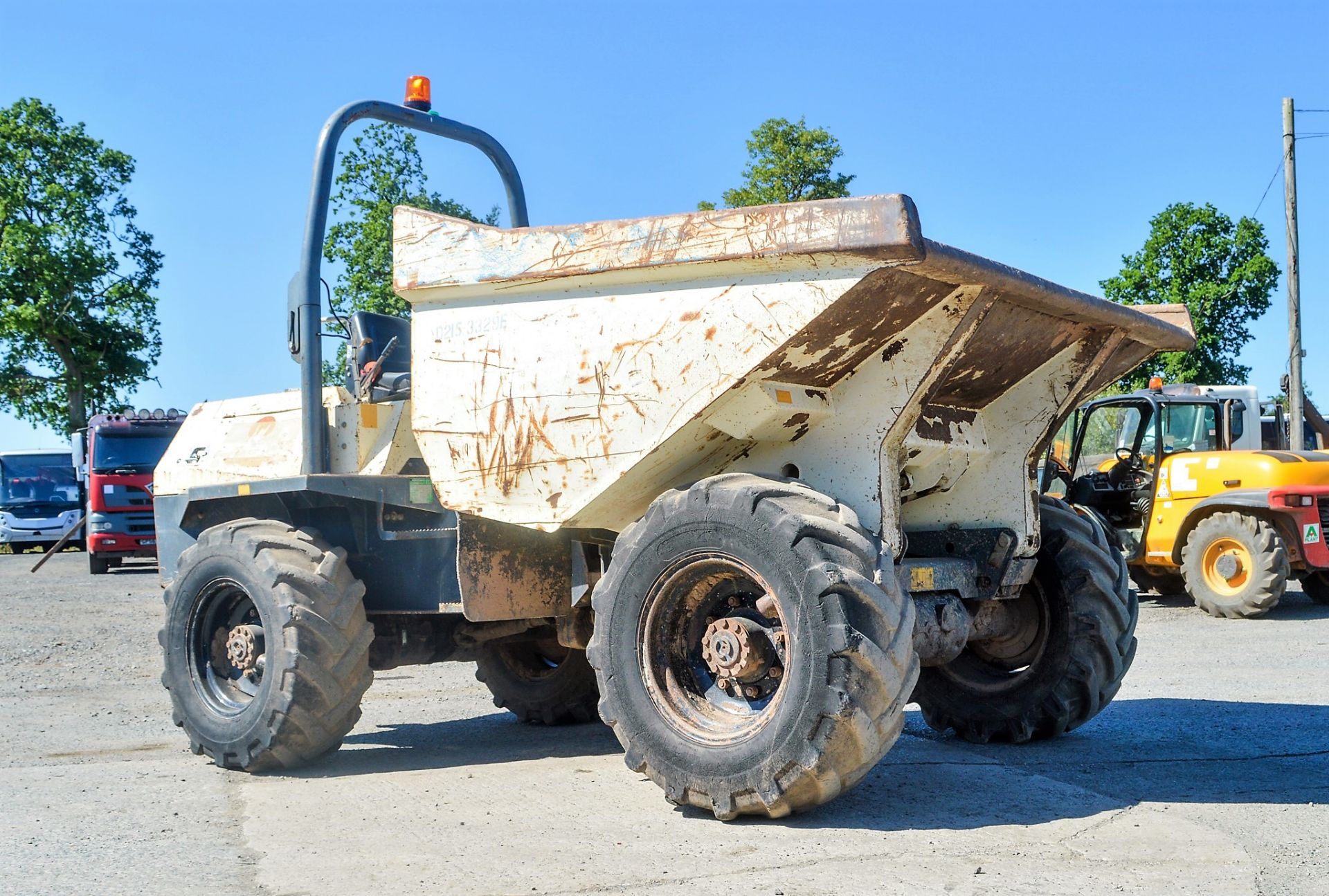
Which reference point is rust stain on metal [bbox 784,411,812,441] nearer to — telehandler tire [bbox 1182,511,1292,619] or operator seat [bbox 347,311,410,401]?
operator seat [bbox 347,311,410,401]

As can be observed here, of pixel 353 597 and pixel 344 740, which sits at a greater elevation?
pixel 353 597

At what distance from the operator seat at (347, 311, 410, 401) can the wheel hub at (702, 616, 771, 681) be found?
222 cm

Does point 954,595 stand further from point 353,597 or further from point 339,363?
point 339,363

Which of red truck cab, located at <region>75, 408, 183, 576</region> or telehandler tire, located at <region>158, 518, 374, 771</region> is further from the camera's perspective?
red truck cab, located at <region>75, 408, 183, 576</region>

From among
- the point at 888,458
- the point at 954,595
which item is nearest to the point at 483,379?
the point at 888,458

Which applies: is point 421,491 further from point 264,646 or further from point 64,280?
point 64,280

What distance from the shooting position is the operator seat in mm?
6402

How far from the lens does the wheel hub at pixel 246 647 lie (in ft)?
20.5

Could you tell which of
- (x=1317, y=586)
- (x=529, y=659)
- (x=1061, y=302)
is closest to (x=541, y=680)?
(x=529, y=659)

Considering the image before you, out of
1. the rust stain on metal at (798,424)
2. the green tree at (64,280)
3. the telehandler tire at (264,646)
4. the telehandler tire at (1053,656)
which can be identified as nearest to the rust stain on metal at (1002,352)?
the rust stain on metal at (798,424)

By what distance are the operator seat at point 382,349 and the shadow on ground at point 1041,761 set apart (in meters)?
1.76

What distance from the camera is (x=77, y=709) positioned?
8102 mm

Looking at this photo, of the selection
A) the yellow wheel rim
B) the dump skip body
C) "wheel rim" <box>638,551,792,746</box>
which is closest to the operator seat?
the dump skip body

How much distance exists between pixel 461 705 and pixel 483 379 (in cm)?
337
